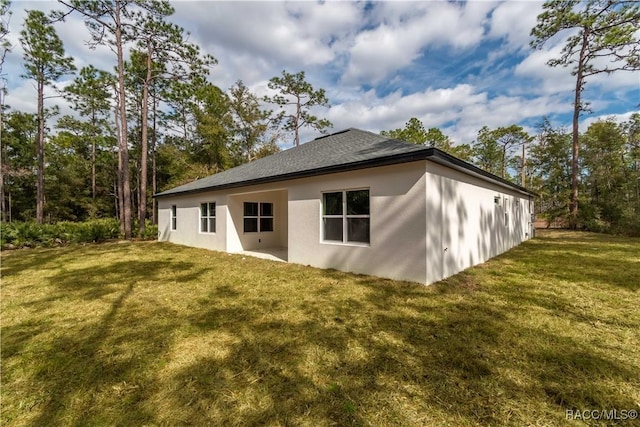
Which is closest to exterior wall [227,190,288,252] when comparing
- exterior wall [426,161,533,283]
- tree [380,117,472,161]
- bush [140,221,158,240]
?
exterior wall [426,161,533,283]

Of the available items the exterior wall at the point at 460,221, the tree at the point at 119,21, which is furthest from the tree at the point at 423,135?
the tree at the point at 119,21

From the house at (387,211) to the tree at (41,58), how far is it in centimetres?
1599

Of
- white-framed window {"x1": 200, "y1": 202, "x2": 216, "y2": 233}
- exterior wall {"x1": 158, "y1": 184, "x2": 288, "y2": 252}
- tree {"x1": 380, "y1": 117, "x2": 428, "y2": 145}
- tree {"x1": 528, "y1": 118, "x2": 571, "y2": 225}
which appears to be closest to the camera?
exterior wall {"x1": 158, "y1": 184, "x2": 288, "y2": 252}

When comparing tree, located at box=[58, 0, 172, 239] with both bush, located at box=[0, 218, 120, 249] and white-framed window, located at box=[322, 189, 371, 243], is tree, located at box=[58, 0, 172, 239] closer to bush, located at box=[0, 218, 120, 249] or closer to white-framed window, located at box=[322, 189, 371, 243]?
bush, located at box=[0, 218, 120, 249]

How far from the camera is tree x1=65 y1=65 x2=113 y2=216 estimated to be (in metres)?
16.5

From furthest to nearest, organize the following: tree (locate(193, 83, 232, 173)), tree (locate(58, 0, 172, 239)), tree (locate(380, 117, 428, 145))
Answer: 1. tree (locate(380, 117, 428, 145))
2. tree (locate(193, 83, 232, 173))
3. tree (locate(58, 0, 172, 239))

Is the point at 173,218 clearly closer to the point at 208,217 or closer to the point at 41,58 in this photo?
the point at 208,217

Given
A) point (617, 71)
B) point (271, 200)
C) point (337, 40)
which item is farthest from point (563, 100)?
point (271, 200)

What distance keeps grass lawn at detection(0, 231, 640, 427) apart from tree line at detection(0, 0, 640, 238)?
11815mm

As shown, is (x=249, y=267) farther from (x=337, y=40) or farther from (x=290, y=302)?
(x=337, y=40)

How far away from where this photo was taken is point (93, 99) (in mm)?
20109

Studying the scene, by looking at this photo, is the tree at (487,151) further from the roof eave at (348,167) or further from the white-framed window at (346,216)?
the roof eave at (348,167)

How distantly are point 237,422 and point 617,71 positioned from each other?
23.8 m

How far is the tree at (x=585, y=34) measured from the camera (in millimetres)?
13641
